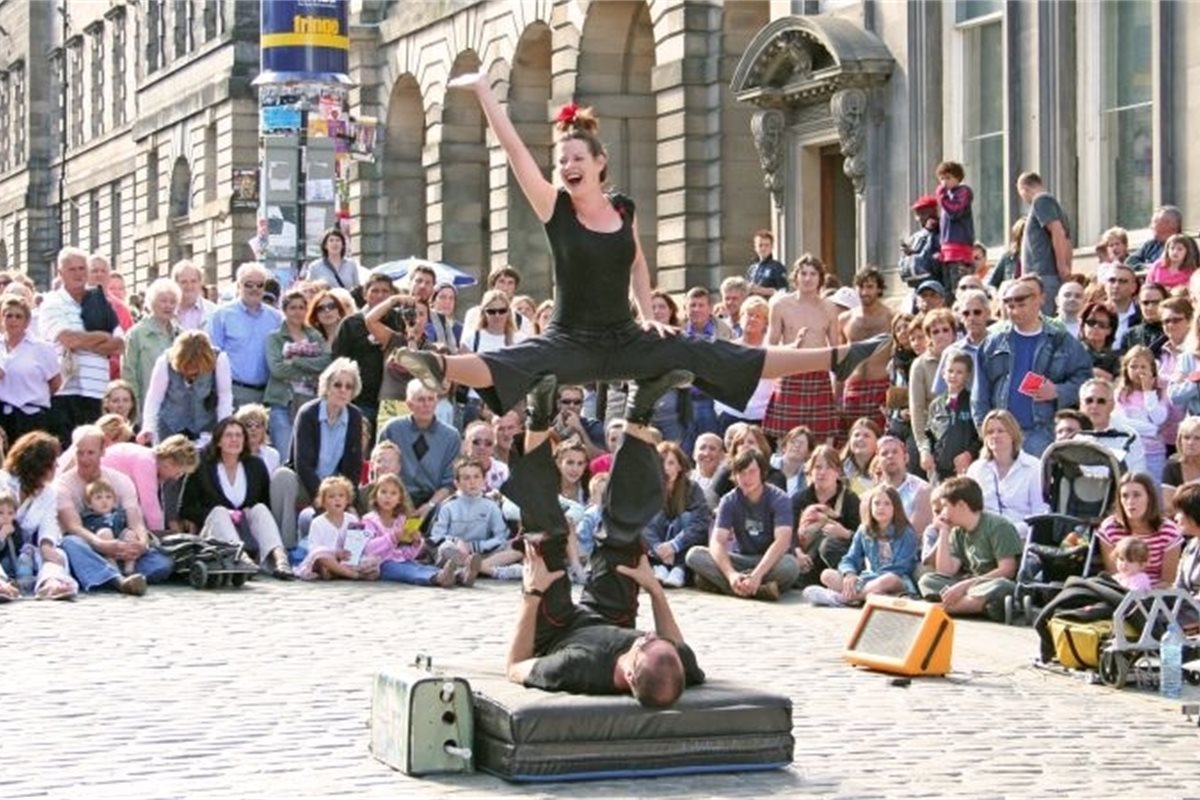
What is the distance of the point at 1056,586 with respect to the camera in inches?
551

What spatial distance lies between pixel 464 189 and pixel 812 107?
580 inches

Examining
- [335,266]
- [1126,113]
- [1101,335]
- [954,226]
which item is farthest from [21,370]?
[1126,113]

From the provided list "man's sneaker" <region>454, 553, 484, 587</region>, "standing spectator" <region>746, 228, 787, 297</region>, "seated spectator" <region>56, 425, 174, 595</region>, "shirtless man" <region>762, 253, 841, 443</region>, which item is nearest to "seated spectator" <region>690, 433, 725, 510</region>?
"shirtless man" <region>762, 253, 841, 443</region>

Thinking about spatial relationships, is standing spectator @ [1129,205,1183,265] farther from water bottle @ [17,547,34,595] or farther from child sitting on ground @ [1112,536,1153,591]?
water bottle @ [17,547,34,595]

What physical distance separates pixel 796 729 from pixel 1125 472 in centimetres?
420

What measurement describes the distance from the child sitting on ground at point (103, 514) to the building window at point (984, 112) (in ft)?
35.8

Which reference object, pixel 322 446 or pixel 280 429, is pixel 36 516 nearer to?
pixel 322 446

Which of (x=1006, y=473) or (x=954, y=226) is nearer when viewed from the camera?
(x=1006, y=473)

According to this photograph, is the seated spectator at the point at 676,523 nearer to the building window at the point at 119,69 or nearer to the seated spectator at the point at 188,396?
the seated spectator at the point at 188,396

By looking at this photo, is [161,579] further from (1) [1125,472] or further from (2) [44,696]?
(1) [1125,472]

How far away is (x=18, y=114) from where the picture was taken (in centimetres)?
8406

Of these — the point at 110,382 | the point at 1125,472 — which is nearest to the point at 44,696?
the point at 1125,472

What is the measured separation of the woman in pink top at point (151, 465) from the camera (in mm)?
17219

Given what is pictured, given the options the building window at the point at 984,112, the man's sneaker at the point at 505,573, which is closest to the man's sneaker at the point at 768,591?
the man's sneaker at the point at 505,573
